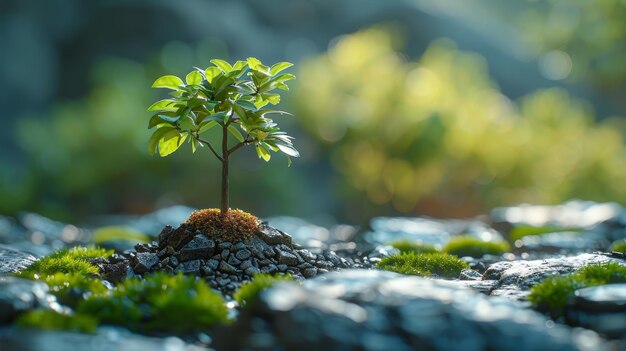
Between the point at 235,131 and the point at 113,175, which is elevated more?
the point at 113,175

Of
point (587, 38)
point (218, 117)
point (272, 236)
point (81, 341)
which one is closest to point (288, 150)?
point (218, 117)

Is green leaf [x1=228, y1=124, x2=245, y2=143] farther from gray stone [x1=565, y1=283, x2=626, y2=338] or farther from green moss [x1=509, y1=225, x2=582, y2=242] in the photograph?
green moss [x1=509, y1=225, x2=582, y2=242]

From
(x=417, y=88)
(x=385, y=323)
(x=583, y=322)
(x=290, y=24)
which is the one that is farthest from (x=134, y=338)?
→ (x=290, y=24)

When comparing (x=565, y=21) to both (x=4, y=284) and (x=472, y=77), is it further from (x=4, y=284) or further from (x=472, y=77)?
(x=4, y=284)

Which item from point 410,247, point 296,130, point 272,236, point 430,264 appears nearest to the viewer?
point 272,236

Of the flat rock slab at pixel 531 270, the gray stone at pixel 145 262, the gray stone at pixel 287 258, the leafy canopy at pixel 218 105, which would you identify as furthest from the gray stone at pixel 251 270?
the flat rock slab at pixel 531 270

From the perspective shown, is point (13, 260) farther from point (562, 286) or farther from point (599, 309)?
point (599, 309)
